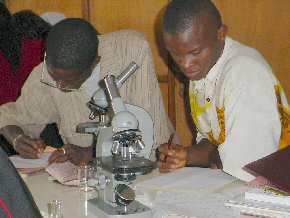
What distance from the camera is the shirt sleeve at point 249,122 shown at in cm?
180

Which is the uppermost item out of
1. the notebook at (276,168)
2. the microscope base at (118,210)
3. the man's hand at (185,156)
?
the notebook at (276,168)

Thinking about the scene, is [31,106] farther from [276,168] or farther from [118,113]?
[276,168]

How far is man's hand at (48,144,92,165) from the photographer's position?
2.11 metres

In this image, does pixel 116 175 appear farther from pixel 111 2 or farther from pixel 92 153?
pixel 111 2

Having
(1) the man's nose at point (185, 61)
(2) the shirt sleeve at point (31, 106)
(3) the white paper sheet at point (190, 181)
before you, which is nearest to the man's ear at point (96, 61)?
(2) the shirt sleeve at point (31, 106)

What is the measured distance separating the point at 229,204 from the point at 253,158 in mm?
260

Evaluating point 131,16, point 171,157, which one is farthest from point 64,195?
point 131,16

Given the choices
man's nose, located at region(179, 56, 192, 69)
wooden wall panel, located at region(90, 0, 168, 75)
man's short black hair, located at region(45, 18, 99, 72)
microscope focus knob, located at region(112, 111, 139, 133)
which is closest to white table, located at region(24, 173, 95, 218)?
microscope focus knob, located at region(112, 111, 139, 133)

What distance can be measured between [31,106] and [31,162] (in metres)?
0.40

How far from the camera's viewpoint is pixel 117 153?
5.30ft

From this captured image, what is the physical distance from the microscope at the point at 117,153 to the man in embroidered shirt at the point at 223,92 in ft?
0.85

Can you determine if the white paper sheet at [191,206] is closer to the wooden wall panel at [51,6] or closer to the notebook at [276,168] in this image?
the notebook at [276,168]

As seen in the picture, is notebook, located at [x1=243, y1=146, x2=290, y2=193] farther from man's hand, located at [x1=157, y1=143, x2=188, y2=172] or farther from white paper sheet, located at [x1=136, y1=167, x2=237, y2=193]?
man's hand, located at [x1=157, y1=143, x2=188, y2=172]

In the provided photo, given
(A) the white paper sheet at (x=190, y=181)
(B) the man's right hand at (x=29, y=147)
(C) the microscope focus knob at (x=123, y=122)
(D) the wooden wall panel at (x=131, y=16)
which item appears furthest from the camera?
(D) the wooden wall panel at (x=131, y=16)
